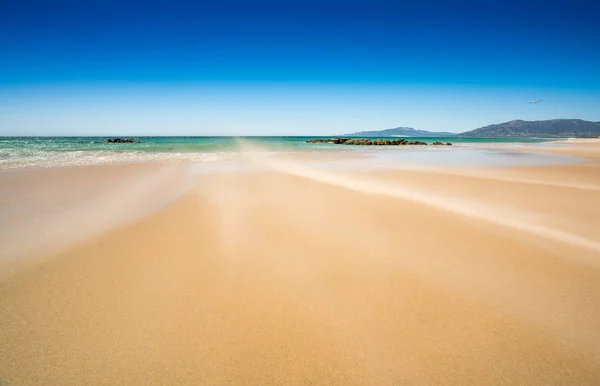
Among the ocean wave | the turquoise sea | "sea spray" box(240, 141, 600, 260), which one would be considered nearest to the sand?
"sea spray" box(240, 141, 600, 260)

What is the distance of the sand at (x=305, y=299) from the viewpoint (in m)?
2.31

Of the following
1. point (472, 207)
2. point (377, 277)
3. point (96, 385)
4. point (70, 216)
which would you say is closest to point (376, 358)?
point (377, 277)

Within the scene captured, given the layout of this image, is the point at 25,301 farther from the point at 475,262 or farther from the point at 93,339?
the point at 475,262

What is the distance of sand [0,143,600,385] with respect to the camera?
91.0 inches

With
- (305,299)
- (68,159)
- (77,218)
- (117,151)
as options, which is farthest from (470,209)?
(117,151)

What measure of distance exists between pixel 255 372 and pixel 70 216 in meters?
5.83

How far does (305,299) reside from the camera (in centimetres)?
320

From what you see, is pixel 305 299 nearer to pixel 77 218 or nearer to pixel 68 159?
pixel 77 218

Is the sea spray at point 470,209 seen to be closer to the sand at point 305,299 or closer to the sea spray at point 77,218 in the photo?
the sand at point 305,299

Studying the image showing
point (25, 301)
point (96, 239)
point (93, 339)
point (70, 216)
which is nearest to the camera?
point (93, 339)

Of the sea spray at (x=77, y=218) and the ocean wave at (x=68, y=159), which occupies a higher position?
the ocean wave at (x=68, y=159)

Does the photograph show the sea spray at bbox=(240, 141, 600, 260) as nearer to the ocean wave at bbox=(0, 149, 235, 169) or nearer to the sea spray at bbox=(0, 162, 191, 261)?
the sea spray at bbox=(0, 162, 191, 261)

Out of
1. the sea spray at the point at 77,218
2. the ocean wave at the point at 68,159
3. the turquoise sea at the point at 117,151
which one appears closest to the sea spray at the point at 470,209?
the sea spray at the point at 77,218

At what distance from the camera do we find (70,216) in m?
5.95
